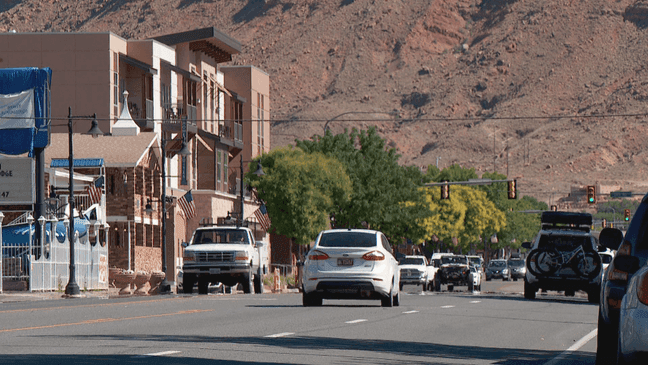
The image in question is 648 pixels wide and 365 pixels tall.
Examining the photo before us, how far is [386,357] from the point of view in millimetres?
15633

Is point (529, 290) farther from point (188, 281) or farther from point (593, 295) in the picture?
point (188, 281)

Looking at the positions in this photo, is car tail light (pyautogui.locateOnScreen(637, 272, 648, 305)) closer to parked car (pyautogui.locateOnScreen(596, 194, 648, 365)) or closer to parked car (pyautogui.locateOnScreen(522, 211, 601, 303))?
parked car (pyautogui.locateOnScreen(596, 194, 648, 365))

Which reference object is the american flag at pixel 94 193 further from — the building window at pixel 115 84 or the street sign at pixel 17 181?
the building window at pixel 115 84

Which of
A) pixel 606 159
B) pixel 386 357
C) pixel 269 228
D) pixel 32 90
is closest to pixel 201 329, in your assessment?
pixel 386 357

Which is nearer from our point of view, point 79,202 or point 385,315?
point 385,315

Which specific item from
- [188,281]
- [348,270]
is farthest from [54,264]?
[348,270]

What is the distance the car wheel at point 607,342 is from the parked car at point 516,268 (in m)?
72.5

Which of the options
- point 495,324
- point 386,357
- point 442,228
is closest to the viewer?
point 386,357

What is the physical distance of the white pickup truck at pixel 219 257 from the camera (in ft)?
122

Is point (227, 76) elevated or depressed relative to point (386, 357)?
elevated

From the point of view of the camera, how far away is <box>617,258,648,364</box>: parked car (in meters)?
10.2

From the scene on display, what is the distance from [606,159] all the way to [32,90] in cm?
15758

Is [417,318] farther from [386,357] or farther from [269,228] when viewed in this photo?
[269,228]

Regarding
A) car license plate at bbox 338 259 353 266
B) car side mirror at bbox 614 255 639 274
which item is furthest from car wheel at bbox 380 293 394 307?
car side mirror at bbox 614 255 639 274
